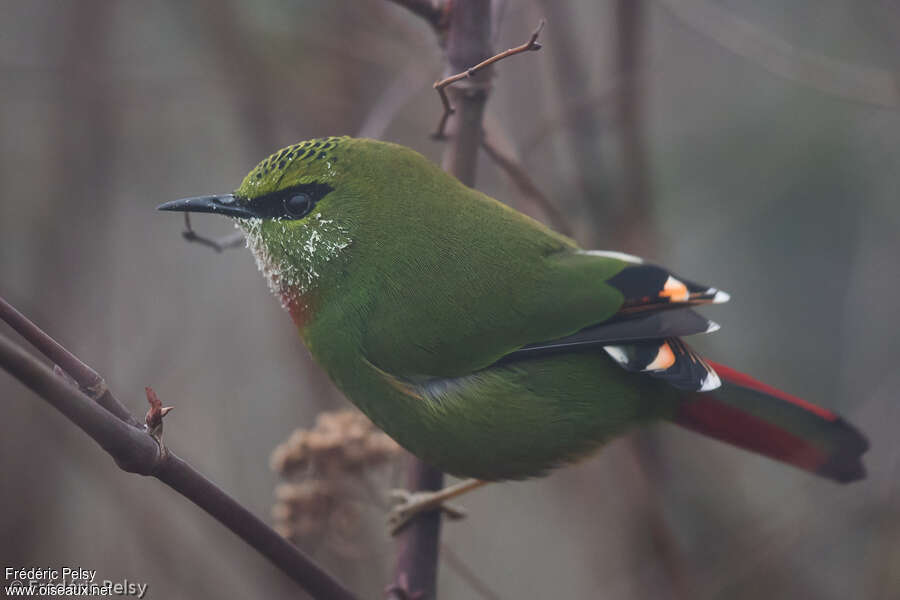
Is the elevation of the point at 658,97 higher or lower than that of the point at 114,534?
higher

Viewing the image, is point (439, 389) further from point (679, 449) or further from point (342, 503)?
point (679, 449)

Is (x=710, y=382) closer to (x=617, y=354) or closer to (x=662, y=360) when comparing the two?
(x=662, y=360)

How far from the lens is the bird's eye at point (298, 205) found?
2652mm

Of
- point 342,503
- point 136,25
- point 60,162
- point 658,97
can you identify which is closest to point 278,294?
point 342,503

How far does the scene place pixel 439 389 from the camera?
2.63 meters

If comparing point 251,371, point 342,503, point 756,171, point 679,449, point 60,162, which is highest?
point 756,171

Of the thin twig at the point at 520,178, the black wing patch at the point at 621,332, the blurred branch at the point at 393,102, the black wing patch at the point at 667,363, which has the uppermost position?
the blurred branch at the point at 393,102

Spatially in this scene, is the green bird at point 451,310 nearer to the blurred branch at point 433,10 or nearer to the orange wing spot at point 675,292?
the orange wing spot at point 675,292

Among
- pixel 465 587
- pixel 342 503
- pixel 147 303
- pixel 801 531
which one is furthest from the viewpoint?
pixel 465 587

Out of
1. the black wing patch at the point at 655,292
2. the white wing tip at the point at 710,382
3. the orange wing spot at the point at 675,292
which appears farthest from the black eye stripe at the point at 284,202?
the white wing tip at the point at 710,382

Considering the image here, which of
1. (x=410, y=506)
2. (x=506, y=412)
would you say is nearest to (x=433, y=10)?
(x=506, y=412)

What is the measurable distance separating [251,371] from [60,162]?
144 centimetres

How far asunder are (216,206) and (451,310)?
0.75 meters

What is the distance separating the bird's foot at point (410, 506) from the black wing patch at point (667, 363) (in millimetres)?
769
